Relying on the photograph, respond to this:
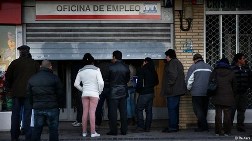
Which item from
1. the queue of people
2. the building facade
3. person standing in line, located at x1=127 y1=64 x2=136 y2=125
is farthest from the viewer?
person standing in line, located at x1=127 y1=64 x2=136 y2=125

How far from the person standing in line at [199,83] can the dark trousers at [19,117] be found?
12.1 feet

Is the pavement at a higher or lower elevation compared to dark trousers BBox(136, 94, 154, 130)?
lower

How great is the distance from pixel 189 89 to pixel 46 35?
11.8 feet

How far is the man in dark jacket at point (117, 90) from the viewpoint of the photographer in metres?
12.1

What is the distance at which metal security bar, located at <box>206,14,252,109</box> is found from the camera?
45.5ft

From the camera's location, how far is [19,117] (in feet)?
37.2

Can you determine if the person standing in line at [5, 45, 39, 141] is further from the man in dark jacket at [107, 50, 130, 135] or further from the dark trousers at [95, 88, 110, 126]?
the dark trousers at [95, 88, 110, 126]

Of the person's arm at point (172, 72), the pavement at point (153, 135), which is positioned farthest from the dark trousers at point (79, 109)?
the person's arm at point (172, 72)

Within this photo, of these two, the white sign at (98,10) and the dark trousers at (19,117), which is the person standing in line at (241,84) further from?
the dark trousers at (19,117)

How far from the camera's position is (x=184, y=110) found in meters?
13.5

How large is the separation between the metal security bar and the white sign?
1.43m

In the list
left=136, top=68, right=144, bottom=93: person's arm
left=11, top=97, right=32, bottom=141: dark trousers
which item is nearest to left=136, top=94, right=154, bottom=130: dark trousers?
left=136, top=68, right=144, bottom=93: person's arm

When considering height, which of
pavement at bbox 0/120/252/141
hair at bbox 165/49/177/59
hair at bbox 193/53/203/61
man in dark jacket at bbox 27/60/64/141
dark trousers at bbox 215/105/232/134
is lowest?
pavement at bbox 0/120/252/141

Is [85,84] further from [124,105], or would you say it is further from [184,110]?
[184,110]
